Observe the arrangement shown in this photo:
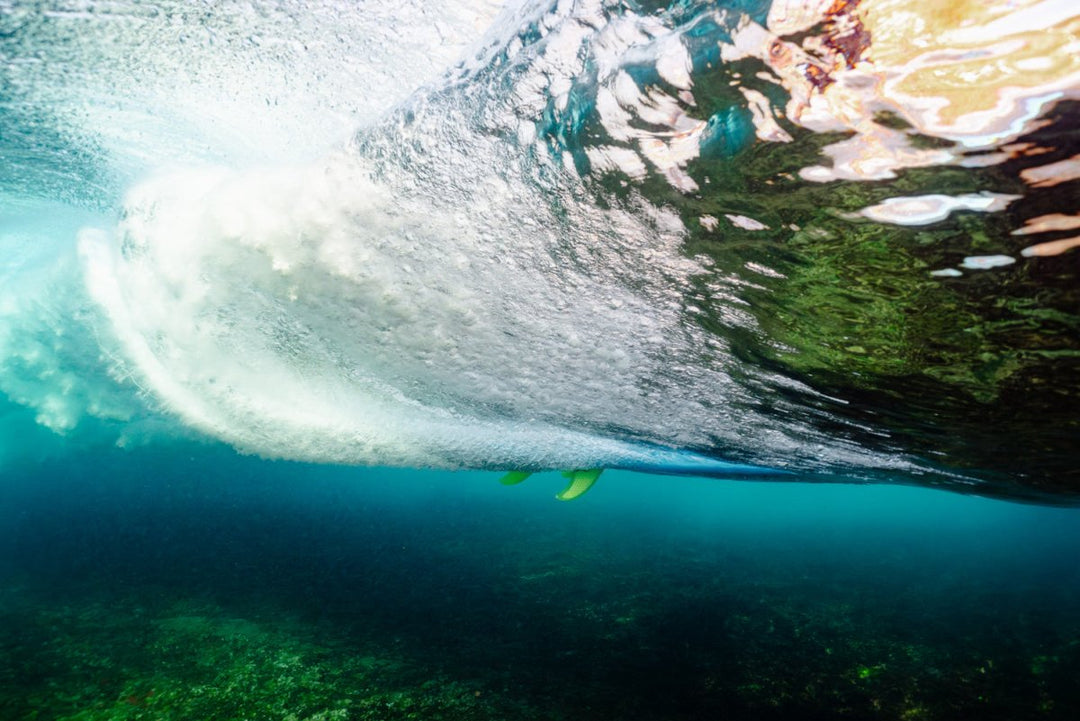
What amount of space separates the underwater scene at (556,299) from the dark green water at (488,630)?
0.31 ft

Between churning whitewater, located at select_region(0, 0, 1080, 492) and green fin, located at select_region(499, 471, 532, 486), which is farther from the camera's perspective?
green fin, located at select_region(499, 471, 532, 486)

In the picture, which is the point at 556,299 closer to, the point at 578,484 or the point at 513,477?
the point at 578,484

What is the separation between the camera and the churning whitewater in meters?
1.95

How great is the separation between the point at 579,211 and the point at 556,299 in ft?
4.11

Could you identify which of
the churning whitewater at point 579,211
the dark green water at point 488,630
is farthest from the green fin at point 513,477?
the dark green water at point 488,630

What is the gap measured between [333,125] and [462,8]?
1946 mm

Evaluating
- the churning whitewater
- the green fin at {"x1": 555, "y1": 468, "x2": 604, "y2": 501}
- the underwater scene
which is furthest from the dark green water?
the churning whitewater

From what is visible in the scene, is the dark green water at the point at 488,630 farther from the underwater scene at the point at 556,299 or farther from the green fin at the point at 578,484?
the green fin at the point at 578,484

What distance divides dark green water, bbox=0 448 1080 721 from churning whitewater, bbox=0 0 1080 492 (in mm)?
3244

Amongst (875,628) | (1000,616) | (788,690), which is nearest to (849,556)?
(1000,616)

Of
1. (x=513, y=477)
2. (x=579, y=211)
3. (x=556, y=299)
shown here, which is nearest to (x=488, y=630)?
(x=513, y=477)

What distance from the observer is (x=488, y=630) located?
8.20 m

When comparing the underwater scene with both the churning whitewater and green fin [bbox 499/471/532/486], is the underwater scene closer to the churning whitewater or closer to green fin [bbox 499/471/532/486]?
the churning whitewater

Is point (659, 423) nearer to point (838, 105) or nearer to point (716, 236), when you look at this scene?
point (716, 236)
